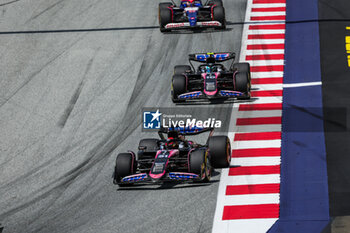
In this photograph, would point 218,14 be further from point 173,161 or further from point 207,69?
point 173,161

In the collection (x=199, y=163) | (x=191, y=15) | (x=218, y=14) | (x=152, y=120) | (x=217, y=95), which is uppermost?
(x=199, y=163)

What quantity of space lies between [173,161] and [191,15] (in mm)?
12193

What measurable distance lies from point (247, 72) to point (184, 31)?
25.4 ft

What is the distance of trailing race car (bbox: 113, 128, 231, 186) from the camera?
1733 cm

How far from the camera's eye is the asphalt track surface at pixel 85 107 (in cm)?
1725

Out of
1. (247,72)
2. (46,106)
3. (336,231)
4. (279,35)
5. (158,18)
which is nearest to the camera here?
(336,231)

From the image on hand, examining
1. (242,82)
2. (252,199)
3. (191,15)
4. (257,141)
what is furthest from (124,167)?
(191,15)

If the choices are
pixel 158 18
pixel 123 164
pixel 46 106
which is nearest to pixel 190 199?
pixel 123 164

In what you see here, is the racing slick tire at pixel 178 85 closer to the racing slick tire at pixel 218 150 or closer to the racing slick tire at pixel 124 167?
the racing slick tire at pixel 218 150

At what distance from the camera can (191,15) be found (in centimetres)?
2919

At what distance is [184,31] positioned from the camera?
30375 millimetres

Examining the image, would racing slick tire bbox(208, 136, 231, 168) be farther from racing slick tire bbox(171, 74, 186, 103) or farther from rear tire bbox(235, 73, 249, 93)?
racing slick tire bbox(171, 74, 186, 103)

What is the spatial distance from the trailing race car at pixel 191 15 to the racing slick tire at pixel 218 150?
452 inches

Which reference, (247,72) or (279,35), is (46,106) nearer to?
(247,72)
